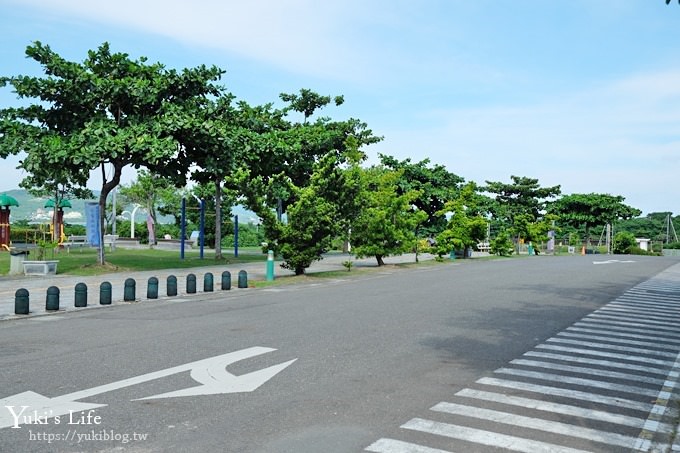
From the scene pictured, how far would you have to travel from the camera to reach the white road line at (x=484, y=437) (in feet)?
16.2

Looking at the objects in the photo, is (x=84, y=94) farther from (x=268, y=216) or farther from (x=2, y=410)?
(x=2, y=410)

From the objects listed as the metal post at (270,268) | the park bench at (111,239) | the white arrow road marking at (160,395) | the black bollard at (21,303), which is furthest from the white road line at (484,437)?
the park bench at (111,239)

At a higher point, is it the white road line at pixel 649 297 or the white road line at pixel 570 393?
the white road line at pixel 570 393

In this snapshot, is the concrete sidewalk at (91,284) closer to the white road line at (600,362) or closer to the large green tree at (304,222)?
the large green tree at (304,222)

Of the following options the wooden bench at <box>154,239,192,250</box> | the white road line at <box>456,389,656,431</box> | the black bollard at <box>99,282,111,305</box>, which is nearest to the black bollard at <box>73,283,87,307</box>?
the black bollard at <box>99,282,111,305</box>

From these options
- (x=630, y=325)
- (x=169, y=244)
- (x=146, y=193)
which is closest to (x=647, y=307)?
(x=630, y=325)

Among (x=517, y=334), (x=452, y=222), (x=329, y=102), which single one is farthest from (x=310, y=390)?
(x=329, y=102)

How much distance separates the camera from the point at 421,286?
19.5 meters

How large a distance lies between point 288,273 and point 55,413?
1831 centimetres

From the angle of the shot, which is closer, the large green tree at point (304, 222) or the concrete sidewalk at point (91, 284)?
the concrete sidewalk at point (91, 284)

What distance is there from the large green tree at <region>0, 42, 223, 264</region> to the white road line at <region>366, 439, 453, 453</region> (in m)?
18.4

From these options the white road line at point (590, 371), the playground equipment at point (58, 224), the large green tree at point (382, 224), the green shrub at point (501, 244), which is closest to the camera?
the white road line at point (590, 371)

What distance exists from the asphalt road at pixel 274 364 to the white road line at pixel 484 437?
11 cm

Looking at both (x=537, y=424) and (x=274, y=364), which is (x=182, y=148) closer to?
(x=274, y=364)
